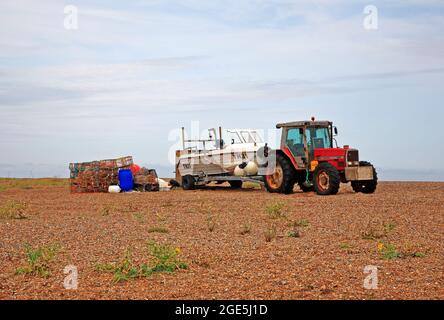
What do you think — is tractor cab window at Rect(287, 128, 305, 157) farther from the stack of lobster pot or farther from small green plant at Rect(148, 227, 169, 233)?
small green plant at Rect(148, 227, 169, 233)

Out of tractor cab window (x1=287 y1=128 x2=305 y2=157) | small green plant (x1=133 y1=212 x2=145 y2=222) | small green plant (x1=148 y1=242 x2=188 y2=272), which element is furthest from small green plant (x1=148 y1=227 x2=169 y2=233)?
tractor cab window (x1=287 y1=128 x2=305 y2=157)

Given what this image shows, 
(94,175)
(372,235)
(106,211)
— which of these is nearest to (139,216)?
(106,211)

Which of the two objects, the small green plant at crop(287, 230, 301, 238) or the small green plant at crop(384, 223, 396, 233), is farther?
the small green plant at crop(384, 223, 396, 233)

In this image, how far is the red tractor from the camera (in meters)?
26.0

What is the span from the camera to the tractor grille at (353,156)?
26344mm

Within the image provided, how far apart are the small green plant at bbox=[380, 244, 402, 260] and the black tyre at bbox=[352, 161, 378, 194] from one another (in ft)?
46.1

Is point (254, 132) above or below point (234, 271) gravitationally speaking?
above

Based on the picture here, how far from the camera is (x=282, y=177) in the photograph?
27.5 metres

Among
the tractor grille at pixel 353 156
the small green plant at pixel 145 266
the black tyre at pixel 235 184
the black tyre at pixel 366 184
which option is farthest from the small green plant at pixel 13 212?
the black tyre at pixel 235 184

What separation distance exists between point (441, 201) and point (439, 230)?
7688 millimetres

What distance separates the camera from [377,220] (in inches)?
673
